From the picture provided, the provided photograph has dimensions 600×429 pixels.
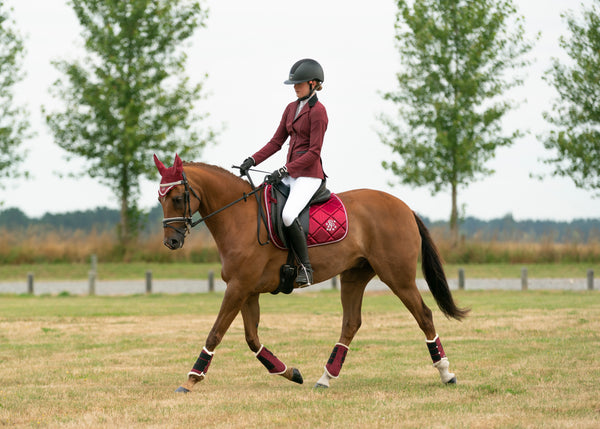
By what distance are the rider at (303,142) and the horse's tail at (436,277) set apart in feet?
5.27

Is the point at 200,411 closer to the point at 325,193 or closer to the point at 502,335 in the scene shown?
the point at 325,193

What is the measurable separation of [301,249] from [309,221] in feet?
1.26

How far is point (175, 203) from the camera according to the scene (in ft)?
27.9

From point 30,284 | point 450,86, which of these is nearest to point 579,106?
point 450,86

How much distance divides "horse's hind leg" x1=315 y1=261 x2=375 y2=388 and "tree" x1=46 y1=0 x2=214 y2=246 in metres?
30.2

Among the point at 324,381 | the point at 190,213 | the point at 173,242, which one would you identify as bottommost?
the point at 324,381

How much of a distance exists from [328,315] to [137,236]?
2318 centimetres

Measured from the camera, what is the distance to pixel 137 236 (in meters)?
40.6

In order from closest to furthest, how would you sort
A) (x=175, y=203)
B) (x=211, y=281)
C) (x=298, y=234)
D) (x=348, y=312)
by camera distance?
(x=175, y=203)
(x=298, y=234)
(x=348, y=312)
(x=211, y=281)

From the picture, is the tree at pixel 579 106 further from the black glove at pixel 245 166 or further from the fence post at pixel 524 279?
the black glove at pixel 245 166

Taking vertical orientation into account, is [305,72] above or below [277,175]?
above

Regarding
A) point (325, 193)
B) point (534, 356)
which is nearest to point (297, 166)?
point (325, 193)

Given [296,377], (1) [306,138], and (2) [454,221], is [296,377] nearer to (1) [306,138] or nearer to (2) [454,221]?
(1) [306,138]

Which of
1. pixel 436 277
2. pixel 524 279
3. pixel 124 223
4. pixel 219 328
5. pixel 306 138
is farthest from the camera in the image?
pixel 124 223
